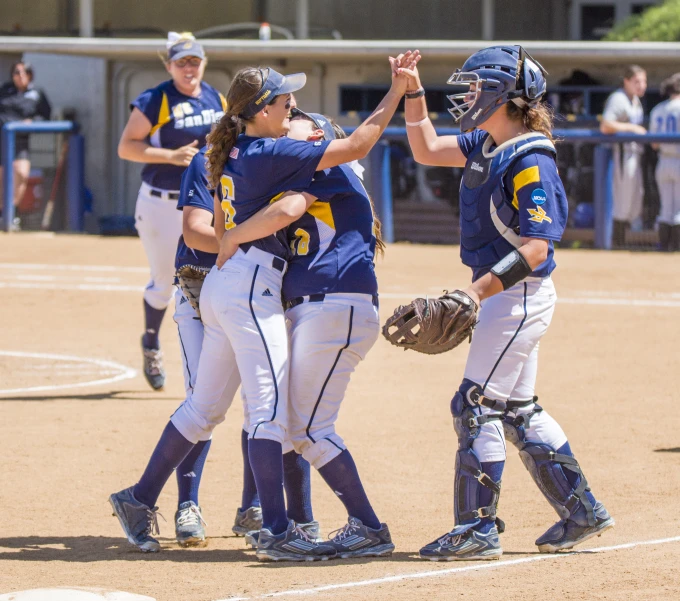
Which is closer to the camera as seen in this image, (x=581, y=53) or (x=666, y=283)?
(x=666, y=283)

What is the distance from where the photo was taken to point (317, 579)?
4676 millimetres

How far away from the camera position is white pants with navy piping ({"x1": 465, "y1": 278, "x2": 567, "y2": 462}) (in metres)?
4.98

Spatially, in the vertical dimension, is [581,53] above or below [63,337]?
above

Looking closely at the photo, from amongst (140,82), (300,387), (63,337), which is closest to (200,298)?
(300,387)

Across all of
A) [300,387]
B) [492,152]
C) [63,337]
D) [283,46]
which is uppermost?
[283,46]

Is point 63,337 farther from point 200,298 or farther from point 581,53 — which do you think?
point 581,53

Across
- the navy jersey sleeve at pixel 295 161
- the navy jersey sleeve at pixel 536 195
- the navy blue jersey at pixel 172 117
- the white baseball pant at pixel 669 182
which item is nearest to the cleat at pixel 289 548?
the navy jersey sleeve at pixel 295 161

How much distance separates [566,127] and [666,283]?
402 centimetres

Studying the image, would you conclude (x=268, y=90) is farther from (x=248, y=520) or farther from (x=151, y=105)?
(x=151, y=105)

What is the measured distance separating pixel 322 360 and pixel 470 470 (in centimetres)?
71

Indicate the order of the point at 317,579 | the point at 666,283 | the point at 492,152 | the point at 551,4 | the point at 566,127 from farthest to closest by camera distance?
the point at 551,4, the point at 566,127, the point at 666,283, the point at 492,152, the point at 317,579

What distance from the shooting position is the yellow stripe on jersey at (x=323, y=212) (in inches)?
198

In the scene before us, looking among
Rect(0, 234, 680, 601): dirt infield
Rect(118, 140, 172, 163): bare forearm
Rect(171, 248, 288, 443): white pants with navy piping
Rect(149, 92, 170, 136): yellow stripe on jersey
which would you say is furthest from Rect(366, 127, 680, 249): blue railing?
Rect(171, 248, 288, 443): white pants with navy piping

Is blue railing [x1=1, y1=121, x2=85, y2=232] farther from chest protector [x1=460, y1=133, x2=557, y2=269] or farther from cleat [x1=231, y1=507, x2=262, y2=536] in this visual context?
chest protector [x1=460, y1=133, x2=557, y2=269]
